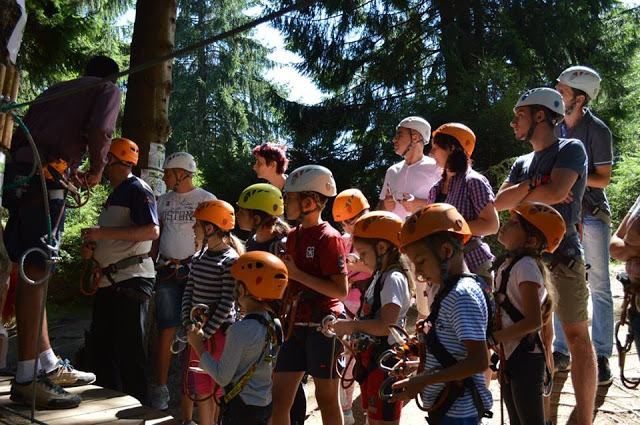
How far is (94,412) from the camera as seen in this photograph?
3.96 meters

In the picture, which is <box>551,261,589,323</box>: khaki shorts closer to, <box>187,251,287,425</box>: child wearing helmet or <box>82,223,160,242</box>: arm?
<box>187,251,287,425</box>: child wearing helmet

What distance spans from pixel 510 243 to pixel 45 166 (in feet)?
9.17

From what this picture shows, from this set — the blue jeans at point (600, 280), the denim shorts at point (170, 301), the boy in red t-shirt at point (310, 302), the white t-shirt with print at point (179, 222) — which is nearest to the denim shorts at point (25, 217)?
the boy in red t-shirt at point (310, 302)

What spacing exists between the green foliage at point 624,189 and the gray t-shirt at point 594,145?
12.3 meters

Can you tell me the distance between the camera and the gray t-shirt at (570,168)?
463 centimetres

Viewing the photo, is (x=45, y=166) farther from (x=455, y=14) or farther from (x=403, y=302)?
(x=455, y=14)

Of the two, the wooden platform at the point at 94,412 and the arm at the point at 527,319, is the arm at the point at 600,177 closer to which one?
the arm at the point at 527,319

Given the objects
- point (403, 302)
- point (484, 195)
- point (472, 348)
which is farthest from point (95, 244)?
point (472, 348)

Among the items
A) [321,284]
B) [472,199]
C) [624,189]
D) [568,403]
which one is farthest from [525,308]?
[624,189]

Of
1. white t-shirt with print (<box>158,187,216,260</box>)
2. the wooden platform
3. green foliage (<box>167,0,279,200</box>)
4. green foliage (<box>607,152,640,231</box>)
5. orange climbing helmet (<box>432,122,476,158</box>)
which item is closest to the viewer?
the wooden platform

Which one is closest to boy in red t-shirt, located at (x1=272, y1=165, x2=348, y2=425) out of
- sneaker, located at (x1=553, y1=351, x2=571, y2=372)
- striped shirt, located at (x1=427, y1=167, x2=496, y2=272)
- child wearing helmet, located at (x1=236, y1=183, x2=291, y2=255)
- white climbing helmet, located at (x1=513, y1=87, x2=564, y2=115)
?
child wearing helmet, located at (x1=236, y1=183, x2=291, y2=255)

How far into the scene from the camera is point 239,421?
3.66m

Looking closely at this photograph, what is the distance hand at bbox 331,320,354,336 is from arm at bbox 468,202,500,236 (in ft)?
3.97

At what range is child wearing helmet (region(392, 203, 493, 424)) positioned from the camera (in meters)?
2.88
